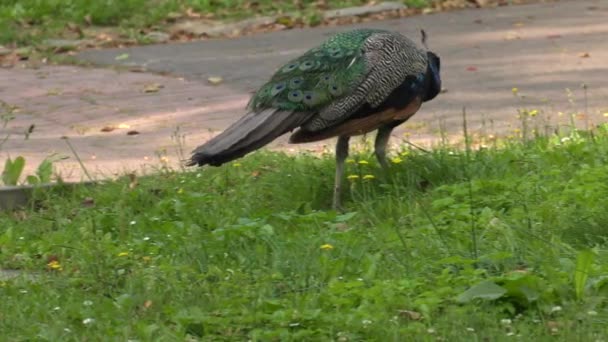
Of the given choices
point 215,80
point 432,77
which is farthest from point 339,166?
point 215,80

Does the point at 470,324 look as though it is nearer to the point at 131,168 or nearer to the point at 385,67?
the point at 385,67

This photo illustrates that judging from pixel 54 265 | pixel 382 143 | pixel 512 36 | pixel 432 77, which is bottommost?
pixel 512 36

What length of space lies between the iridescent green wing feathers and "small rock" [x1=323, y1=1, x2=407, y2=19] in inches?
257

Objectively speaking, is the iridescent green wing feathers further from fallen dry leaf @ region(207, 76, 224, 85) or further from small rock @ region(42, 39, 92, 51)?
small rock @ region(42, 39, 92, 51)

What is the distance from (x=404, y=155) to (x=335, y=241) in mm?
1607

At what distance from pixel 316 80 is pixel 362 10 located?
271 inches

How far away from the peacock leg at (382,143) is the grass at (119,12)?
619 centimetres

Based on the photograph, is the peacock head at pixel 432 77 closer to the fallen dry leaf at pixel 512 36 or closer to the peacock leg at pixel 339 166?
the peacock leg at pixel 339 166

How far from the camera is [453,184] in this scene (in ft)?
21.9

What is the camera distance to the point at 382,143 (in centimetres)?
686

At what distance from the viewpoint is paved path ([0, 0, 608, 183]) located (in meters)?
8.84

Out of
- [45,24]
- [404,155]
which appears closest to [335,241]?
[404,155]

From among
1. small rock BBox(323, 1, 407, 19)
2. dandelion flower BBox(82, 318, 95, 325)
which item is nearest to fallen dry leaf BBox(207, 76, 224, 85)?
small rock BBox(323, 1, 407, 19)

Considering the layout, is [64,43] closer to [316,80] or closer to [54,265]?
[316,80]
